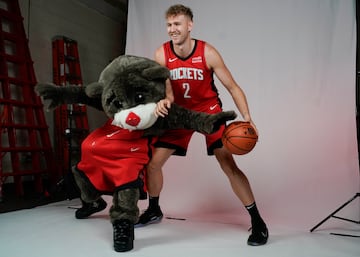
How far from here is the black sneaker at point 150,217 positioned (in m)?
2.31

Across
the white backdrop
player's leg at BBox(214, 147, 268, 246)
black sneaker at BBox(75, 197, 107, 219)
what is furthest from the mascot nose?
the white backdrop

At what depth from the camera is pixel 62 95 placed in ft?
6.31

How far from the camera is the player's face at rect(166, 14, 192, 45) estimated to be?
1.95 m

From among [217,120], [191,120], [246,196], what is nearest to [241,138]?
[217,120]

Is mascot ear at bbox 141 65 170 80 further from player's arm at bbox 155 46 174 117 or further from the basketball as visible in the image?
the basketball

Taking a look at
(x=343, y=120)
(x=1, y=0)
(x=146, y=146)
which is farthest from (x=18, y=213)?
(x=343, y=120)

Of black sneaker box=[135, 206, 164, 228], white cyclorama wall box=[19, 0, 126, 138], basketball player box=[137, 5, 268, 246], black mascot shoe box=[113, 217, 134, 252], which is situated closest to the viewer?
black mascot shoe box=[113, 217, 134, 252]

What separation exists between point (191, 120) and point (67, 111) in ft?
8.57

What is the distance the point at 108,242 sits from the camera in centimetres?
188

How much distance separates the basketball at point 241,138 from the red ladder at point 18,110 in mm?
2347

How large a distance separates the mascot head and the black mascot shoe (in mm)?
483

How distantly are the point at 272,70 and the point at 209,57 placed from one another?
1167 mm

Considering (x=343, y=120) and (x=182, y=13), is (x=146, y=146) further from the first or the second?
(x=343, y=120)

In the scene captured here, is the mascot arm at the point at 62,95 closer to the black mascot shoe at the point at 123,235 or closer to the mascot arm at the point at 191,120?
the mascot arm at the point at 191,120
